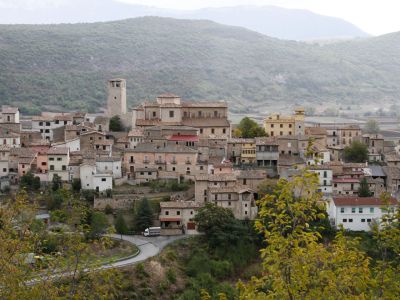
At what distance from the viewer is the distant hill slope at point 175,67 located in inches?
4237

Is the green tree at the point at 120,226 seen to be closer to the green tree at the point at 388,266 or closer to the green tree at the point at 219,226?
the green tree at the point at 219,226

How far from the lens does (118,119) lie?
53.4 meters

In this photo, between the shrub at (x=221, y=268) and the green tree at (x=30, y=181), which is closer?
the shrub at (x=221, y=268)

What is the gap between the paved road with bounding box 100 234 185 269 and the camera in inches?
1303

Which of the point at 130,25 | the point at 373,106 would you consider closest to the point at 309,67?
the point at 373,106

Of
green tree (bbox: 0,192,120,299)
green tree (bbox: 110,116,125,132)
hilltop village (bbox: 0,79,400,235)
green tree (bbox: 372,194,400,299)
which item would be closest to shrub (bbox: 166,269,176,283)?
hilltop village (bbox: 0,79,400,235)

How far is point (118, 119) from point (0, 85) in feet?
161

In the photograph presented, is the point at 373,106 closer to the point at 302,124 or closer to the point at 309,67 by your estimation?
the point at 309,67

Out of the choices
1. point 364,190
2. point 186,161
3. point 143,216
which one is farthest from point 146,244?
point 364,190

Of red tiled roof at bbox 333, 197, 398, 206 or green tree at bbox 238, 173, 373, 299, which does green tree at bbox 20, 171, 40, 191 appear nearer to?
red tiled roof at bbox 333, 197, 398, 206

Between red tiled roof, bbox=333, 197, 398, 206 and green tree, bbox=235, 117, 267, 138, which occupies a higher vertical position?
green tree, bbox=235, 117, 267, 138

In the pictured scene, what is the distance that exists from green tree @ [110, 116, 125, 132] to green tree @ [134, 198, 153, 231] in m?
15.7

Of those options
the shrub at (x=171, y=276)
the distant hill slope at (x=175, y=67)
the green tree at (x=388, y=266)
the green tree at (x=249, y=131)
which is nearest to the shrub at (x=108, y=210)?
the shrub at (x=171, y=276)

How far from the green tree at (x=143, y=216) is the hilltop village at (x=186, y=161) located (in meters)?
0.64
